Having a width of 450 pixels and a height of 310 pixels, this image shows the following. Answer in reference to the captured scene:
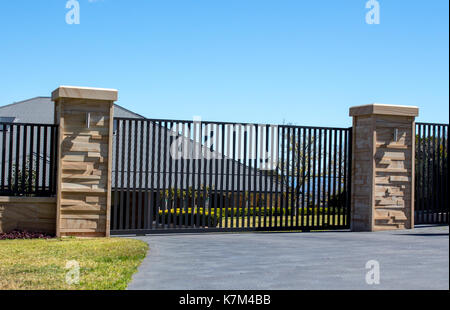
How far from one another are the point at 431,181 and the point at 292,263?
344 inches

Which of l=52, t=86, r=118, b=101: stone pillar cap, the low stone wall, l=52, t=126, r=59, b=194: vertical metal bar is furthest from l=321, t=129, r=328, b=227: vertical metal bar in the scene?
the low stone wall

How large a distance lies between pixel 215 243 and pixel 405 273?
16.1 ft

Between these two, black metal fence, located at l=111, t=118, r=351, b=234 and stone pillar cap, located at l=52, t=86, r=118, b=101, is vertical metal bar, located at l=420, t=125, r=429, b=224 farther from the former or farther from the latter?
stone pillar cap, located at l=52, t=86, r=118, b=101

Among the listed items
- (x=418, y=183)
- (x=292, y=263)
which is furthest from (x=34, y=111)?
(x=292, y=263)

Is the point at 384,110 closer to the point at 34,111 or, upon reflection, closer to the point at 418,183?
the point at 418,183

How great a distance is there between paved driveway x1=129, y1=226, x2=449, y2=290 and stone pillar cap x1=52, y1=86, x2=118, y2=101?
124 inches

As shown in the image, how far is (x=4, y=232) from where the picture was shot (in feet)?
37.7

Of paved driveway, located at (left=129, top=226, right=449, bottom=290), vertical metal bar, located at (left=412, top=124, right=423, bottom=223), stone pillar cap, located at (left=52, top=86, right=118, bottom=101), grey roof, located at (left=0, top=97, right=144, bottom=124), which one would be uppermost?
grey roof, located at (left=0, top=97, right=144, bottom=124)

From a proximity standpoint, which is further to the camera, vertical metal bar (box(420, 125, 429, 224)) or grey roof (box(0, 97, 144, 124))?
grey roof (box(0, 97, 144, 124))

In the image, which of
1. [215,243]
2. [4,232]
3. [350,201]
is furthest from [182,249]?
[350,201]

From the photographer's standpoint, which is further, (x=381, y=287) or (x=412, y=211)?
(x=412, y=211)

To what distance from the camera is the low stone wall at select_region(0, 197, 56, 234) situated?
1152cm
